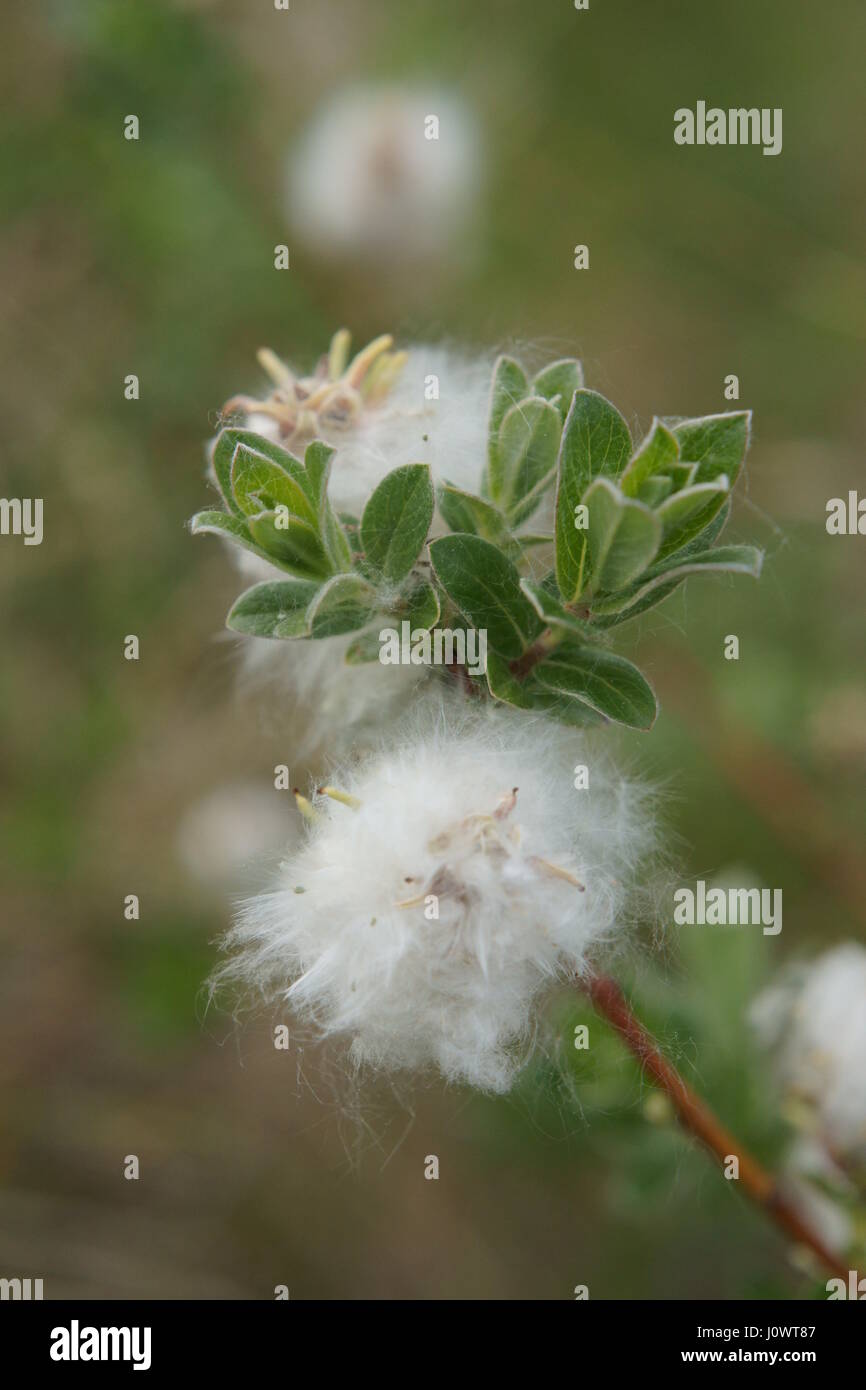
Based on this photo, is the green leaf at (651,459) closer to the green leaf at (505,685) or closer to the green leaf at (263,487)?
the green leaf at (505,685)

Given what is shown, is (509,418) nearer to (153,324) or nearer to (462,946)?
(462,946)

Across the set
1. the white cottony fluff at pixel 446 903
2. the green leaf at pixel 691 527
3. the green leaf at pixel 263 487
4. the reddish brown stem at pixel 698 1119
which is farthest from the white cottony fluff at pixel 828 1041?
the green leaf at pixel 263 487

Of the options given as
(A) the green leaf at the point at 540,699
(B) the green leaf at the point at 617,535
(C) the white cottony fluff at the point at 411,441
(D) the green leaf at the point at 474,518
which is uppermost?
(C) the white cottony fluff at the point at 411,441

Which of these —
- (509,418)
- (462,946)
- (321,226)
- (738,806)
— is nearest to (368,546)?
(509,418)

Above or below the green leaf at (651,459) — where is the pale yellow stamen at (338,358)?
above

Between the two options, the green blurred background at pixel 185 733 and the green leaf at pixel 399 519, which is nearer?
the green leaf at pixel 399 519

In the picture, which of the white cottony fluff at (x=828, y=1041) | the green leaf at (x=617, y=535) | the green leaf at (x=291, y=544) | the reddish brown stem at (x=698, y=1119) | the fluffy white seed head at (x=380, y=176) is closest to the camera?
the green leaf at (x=617, y=535)

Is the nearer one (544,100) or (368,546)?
(368,546)
